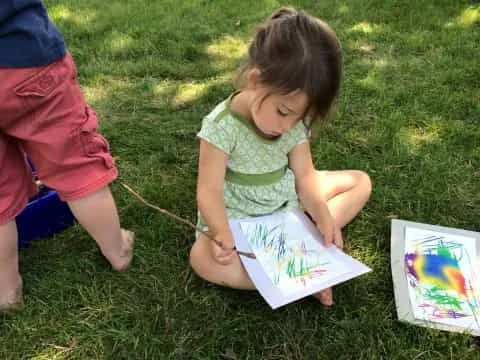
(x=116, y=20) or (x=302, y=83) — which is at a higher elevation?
(x=302, y=83)

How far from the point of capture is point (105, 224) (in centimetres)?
153

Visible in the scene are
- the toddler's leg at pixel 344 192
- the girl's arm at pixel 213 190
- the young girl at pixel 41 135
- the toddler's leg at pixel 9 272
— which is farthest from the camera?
the toddler's leg at pixel 344 192

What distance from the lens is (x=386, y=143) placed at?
2.27 meters

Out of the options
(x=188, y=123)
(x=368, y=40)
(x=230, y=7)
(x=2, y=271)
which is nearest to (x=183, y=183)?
(x=188, y=123)

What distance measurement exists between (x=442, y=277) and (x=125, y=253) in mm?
1009

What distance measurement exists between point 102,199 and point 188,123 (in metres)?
1.04

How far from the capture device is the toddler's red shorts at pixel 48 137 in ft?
4.05

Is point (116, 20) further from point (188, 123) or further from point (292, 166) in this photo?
point (292, 166)

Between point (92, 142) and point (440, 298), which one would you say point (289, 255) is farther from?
point (92, 142)

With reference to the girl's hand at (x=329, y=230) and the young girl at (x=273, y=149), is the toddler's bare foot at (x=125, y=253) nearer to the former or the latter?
the young girl at (x=273, y=149)

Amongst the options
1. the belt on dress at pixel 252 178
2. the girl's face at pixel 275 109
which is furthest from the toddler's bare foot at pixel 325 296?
the girl's face at pixel 275 109

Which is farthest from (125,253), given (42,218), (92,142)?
(92,142)

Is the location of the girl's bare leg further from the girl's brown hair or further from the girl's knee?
the girl's brown hair

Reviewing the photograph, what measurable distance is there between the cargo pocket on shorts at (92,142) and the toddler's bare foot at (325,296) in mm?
717
